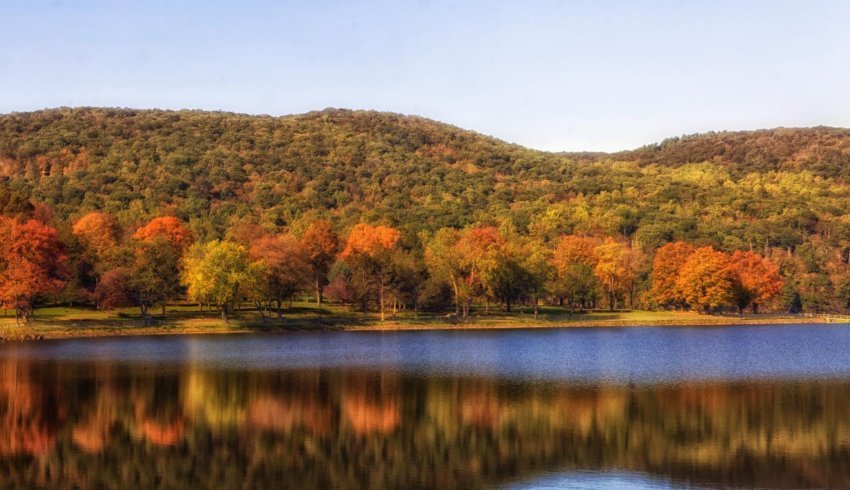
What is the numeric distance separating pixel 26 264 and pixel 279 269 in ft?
75.4

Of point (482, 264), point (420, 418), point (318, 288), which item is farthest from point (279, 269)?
point (420, 418)

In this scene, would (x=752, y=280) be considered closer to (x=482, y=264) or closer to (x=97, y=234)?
(x=482, y=264)

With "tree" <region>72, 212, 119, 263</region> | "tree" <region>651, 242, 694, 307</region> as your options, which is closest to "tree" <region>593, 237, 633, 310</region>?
"tree" <region>651, 242, 694, 307</region>

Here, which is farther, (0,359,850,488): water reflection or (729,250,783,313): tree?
(729,250,783,313): tree

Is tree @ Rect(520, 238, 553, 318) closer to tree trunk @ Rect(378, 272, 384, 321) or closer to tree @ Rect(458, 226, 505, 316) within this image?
tree @ Rect(458, 226, 505, 316)

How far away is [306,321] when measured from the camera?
91.8m

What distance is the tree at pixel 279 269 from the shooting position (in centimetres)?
8875

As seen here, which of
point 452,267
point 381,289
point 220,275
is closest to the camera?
point 220,275

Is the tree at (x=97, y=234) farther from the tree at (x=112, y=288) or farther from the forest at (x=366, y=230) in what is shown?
the tree at (x=112, y=288)

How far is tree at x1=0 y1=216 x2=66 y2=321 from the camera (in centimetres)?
7631

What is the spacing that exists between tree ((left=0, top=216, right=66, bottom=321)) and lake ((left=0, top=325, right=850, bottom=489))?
42.8ft

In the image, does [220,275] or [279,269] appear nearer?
[220,275]

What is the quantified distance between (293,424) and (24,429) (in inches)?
383

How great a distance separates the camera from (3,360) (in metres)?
56.9
